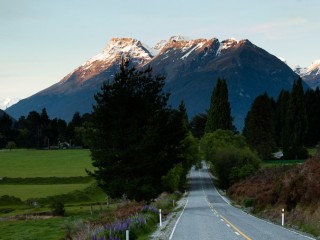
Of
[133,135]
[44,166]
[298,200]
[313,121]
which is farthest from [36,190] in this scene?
[313,121]

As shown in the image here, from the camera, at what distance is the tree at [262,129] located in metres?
110

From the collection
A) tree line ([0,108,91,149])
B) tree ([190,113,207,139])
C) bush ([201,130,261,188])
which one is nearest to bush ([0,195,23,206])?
bush ([201,130,261,188])

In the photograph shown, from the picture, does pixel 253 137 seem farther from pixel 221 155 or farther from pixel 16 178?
pixel 16 178

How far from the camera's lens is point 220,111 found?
370ft

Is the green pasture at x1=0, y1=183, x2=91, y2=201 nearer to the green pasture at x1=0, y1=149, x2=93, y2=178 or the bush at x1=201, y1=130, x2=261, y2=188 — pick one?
the green pasture at x1=0, y1=149, x2=93, y2=178

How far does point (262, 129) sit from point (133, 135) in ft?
225

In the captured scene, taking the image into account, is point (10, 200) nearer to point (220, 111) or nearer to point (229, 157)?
point (229, 157)

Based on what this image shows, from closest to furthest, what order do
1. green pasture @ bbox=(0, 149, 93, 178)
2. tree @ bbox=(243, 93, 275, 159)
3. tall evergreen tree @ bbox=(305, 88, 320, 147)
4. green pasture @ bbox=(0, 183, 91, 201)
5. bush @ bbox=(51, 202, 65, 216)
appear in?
bush @ bbox=(51, 202, 65, 216) → green pasture @ bbox=(0, 183, 91, 201) → green pasture @ bbox=(0, 149, 93, 178) → tree @ bbox=(243, 93, 275, 159) → tall evergreen tree @ bbox=(305, 88, 320, 147)

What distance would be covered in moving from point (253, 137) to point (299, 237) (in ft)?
292

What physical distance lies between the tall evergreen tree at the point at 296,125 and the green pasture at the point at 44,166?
41214 mm

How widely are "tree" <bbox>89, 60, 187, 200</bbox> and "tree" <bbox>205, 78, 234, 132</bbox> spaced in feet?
194

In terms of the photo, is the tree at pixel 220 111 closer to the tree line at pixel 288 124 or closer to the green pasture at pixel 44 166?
the tree line at pixel 288 124

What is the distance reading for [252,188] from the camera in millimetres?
60250

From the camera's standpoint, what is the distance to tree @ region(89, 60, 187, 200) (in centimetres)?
4659
